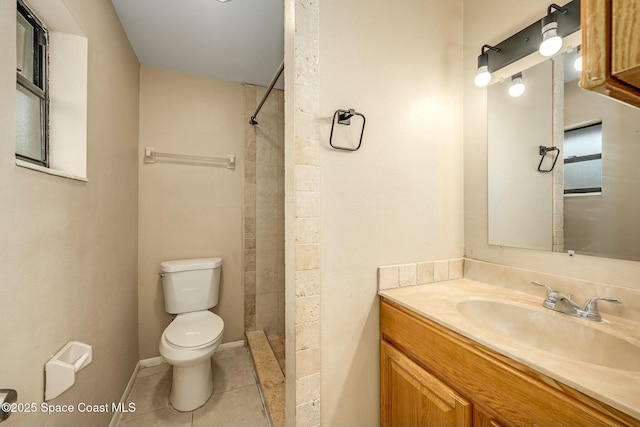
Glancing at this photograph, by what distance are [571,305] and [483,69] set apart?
1.14m

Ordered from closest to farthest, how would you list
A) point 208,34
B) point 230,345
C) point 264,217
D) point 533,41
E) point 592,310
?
point 592,310 < point 533,41 < point 208,34 < point 230,345 < point 264,217

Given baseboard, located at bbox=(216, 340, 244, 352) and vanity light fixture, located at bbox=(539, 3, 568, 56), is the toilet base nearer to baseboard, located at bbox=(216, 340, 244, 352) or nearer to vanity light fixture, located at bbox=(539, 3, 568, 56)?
baseboard, located at bbox=(216, 340, 244, 352)

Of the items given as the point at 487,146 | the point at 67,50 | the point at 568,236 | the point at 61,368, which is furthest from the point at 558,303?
the point at 67,50

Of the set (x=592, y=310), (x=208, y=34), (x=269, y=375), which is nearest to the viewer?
(x=592, y=310)

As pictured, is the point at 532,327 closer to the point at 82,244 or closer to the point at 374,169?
the point at 374,169

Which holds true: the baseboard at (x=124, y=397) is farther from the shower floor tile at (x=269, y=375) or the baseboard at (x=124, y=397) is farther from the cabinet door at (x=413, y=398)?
the cabinet door at (x=413, y=398)

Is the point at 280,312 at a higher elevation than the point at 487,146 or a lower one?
lower

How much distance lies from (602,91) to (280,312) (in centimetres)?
263

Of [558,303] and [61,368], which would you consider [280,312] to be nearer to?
[61,368]

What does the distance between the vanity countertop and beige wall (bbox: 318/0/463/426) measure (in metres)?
0.20

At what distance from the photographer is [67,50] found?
1.16 metres

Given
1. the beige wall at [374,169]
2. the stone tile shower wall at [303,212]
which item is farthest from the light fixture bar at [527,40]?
the stone tile shower wall at [303,212]

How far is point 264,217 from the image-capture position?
255 cm

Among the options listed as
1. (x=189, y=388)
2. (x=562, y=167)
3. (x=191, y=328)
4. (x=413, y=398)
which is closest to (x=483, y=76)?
(x=562, y=167)
